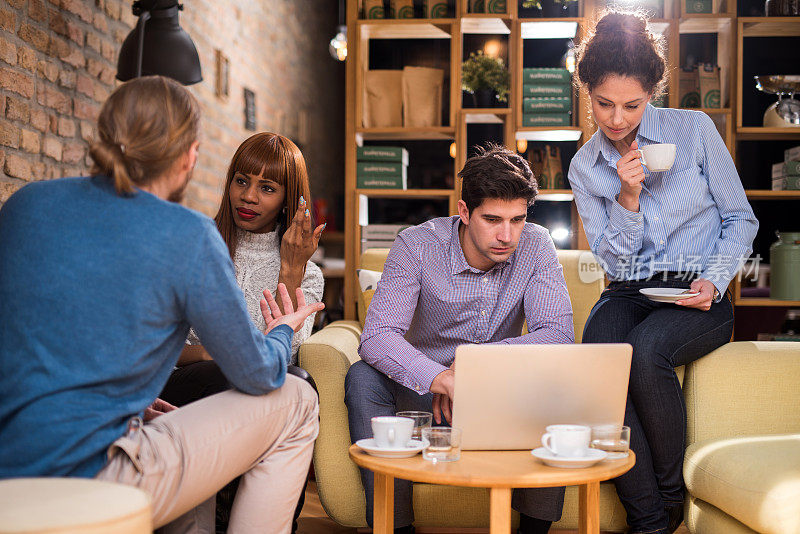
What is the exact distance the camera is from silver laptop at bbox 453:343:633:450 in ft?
4.91

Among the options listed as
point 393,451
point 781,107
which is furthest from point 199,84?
point 393,451

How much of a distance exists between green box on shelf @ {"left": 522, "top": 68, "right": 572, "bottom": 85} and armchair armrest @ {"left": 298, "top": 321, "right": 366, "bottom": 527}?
6.88 ft

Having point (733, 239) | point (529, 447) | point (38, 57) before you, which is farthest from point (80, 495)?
point (38, 57)

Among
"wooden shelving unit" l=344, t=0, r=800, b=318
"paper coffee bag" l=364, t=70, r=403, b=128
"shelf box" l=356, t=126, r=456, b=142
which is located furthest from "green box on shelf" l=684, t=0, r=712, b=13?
"paper coffee bag" l=364, t=70, r=403, b=128

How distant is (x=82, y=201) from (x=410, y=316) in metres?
1.03

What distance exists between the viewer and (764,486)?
62.2 inches

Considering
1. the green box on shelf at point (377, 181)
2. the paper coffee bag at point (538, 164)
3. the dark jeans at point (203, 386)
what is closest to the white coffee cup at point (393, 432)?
the dark jeans at point (203, 386)

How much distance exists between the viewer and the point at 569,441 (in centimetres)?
144

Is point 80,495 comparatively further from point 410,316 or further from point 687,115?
point 687,115

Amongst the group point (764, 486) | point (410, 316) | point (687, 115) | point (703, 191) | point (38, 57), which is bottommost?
point (764, 486)

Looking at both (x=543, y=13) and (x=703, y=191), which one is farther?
(x=543, y=13)

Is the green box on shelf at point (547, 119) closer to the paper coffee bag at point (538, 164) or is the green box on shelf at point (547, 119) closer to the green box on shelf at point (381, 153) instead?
the paper coffee bag at point (538, 164)

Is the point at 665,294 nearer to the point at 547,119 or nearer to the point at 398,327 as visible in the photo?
the point at 398,327

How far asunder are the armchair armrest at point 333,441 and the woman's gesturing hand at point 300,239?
233mm
